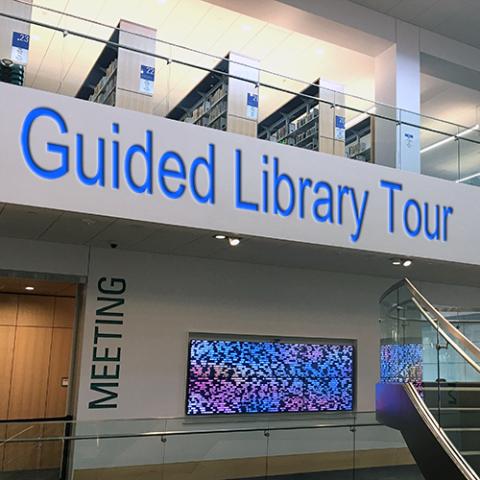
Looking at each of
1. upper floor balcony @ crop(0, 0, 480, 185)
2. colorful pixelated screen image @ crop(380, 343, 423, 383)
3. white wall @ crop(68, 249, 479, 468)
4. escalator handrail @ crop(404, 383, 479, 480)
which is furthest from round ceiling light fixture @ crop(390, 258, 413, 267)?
escalator handrail @ crop(404, 383, 479, 480)

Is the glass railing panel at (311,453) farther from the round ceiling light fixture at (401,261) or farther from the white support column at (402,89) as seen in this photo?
the white support column at (402,89)

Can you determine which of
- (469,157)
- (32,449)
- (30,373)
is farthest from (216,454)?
(469,157)

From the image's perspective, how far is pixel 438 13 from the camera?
8789mm

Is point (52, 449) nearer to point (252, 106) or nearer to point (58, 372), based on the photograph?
point (58, 372)

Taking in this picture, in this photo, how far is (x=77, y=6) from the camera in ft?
28.4

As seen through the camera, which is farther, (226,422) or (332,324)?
(332,324)

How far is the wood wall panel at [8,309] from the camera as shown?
30.0ft

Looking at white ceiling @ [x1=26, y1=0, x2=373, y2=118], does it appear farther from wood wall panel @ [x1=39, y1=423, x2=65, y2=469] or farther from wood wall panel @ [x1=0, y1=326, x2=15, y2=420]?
wood wall panel @ [x1=0, y1=326, x2=15, y2=420]

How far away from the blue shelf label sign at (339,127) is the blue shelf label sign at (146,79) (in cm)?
226

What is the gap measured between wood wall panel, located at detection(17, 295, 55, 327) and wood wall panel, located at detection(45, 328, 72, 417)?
0.78ft

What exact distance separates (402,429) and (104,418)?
11.4 feet

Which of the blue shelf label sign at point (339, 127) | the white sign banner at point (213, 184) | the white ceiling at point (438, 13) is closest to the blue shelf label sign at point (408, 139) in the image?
the white sign banner at point (213, 184)

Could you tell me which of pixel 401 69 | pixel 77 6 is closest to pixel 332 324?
pixel 401 69

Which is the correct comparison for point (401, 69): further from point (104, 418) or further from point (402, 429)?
point (104, 418)
